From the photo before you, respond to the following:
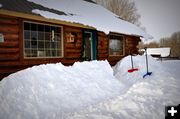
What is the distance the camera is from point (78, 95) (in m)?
7.77

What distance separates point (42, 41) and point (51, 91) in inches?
156

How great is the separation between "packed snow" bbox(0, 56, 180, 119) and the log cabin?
130cm

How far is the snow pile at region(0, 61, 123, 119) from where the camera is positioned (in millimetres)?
6430

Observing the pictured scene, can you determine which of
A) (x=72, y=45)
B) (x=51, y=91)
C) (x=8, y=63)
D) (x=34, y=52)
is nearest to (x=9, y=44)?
(x=8, y=63)

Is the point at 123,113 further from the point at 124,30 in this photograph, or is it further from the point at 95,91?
the point at 124,30

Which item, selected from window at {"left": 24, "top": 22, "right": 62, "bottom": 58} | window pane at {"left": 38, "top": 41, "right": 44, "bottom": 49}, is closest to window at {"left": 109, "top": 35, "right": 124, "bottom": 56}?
window at {"left": 24, "top": 22, "right": 62, "bottom": 58}

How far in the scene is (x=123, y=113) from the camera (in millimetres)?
6039

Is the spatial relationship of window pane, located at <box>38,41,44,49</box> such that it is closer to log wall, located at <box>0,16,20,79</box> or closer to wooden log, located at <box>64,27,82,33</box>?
wooden log, located at <box>64,27,82,33</box>

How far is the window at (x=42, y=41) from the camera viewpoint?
393 inches

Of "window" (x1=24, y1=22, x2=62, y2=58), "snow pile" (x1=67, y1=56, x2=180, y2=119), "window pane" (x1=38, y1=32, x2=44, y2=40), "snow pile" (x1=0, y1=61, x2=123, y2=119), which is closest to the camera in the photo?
"snow pile" (x1=67, y1=56, x2=180, y2=119)

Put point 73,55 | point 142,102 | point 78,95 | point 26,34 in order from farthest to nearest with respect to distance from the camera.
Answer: point 73,55, point 26,34, point 78,95, point 142,102

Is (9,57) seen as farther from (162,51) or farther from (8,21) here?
(162,51)

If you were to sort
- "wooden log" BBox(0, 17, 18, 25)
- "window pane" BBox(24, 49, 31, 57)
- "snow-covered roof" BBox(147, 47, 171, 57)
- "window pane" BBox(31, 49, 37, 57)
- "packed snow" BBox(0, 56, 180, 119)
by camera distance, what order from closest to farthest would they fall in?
"packed snow" BBox(0, 56, 180, 119)
"wooden log" BBox(0, 17, 18, 25)
"window pane" BBox(24, 49, 31, 57)
"window pane" BBox(31, 49, 37, 57)
"snow-covered roof" BBox(147, 47, 171, 57)

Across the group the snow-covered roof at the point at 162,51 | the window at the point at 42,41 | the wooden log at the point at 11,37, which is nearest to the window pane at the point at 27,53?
the window at the point at 42,41
